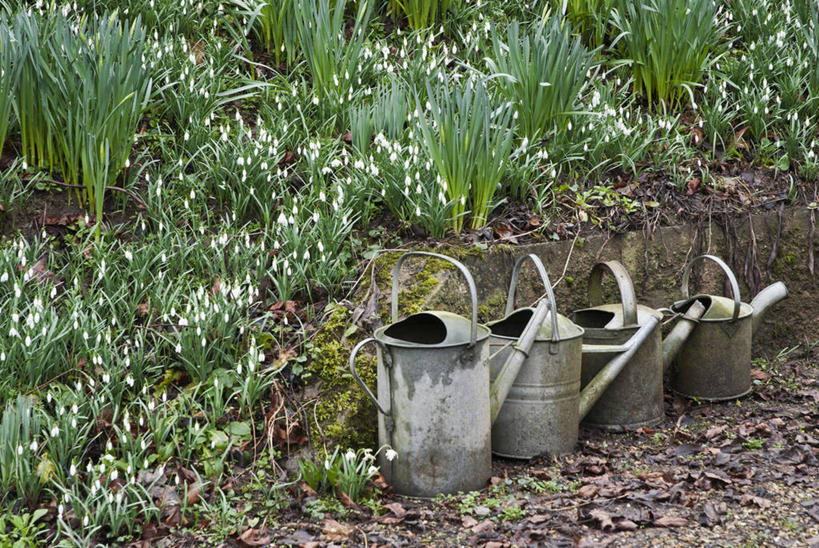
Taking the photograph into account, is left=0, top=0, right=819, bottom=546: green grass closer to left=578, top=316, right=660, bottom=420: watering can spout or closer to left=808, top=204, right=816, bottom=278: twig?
left=808, top=204, right=816, bottom=278: twig

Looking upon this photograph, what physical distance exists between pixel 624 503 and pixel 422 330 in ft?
3.35

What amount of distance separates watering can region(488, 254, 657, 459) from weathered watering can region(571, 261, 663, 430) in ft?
0.97

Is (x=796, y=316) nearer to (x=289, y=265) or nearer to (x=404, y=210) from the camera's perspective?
(x=404, y=210)

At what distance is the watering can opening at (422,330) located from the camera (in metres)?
3.20

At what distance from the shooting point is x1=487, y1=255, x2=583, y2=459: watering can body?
10.6 feet

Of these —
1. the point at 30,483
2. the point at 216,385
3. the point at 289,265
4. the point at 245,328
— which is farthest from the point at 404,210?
the point at 30,483

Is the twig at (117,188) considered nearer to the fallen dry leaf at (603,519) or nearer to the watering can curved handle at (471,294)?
the watering can curved handle at (471,294)

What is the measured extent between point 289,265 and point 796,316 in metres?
3.10

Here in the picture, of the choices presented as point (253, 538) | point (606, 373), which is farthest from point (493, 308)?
point (253, 538)

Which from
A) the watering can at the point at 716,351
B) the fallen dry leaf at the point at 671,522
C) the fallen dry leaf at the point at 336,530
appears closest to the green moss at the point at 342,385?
the fallen dry leaf at the point at 336,530

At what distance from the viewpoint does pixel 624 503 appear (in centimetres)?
279

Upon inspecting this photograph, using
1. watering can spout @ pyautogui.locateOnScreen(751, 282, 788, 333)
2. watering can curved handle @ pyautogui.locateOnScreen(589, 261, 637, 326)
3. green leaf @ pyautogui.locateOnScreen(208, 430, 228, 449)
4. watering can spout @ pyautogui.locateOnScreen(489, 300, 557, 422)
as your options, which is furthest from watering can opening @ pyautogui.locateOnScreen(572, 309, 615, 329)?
green leaf @ pyautogui.locateOnScreen(208, 430, 228, 449)

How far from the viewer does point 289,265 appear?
367 centimetres

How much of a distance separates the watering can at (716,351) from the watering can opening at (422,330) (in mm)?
1331
